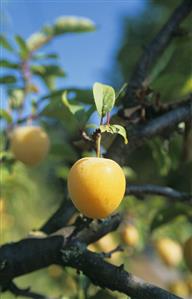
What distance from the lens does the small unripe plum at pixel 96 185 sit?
691 millimetres

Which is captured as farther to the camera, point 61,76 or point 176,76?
point 61,76

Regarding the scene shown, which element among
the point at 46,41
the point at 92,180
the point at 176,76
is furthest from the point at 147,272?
the point at 92,180

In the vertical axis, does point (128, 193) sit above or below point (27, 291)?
above

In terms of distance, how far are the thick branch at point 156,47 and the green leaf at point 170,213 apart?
0.30m

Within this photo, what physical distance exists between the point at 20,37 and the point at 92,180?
3.70ft

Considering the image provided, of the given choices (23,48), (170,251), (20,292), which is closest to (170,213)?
(20,292)

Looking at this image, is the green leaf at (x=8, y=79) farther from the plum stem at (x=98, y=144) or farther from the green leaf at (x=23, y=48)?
the plum stem at (x=98, y=144)

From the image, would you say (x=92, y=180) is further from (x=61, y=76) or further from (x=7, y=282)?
(x=61, y=76)

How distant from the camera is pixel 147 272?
6617 millimetres

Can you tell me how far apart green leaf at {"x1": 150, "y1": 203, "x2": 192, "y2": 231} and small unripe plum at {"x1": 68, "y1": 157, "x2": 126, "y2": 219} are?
21.1 inches

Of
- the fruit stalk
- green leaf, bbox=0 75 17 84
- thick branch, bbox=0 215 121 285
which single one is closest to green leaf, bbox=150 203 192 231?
thick branch, bbox=0 215 121 285

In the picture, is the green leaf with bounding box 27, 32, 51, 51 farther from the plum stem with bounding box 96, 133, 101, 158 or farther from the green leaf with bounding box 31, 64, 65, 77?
the plum stem with bounding box 96, 133, 101, 158

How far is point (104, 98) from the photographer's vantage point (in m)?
0.73

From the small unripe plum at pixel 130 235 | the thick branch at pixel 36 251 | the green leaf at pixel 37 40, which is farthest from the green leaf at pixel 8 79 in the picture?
the thick branch at pixel 36 251
